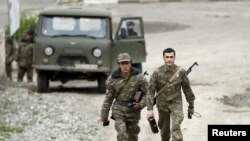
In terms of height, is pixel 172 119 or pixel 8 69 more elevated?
pixel 172 119

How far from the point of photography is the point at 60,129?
557 inches

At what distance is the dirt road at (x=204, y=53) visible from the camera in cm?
1555

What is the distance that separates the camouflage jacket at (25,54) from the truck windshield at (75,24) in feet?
7.74

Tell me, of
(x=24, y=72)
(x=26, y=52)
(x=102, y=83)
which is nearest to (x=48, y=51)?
(x=102, y=83)

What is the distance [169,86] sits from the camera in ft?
36.9

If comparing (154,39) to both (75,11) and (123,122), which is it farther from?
(123,122)

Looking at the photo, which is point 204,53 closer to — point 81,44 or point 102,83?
point 102,83

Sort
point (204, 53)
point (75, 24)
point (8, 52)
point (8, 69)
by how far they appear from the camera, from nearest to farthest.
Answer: point (75, 24) → point (8, 52) → point (8, 69) → point (204, 53)

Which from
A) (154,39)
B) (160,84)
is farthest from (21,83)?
(154,39)

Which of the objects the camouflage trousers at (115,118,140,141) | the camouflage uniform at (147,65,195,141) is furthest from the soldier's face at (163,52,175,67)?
the camouflage trousers at (115,118,140,141)

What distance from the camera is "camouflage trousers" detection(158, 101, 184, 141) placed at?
11094 mm

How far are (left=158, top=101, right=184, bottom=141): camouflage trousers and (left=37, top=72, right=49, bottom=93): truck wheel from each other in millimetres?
7979

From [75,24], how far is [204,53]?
35.0ft

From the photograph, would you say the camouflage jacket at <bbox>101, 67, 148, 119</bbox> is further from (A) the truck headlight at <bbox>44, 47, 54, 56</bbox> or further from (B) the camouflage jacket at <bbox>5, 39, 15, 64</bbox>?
(B) the camouflage jacket at <bbox>5, 39, 15, 64</bbox>
